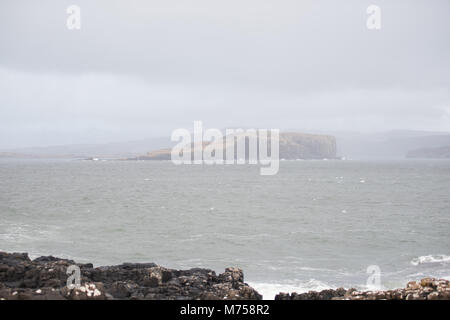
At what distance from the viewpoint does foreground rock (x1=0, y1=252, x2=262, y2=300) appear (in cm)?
988

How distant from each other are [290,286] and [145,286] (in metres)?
9.06

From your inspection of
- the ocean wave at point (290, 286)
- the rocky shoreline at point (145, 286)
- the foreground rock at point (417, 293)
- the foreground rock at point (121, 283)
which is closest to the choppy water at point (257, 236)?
the ocean wave at point (290, 286)

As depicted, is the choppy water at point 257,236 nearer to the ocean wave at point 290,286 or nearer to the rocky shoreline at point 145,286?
the ocean wave at point 290,286

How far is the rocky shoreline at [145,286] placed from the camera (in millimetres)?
9633

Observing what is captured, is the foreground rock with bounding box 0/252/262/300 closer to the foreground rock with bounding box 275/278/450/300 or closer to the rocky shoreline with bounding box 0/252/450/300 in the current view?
the rocky shoreline with bounding box 0/252/450/300

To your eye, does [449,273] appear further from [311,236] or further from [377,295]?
[377,295]

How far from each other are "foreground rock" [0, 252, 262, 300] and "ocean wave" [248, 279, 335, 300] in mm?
4991

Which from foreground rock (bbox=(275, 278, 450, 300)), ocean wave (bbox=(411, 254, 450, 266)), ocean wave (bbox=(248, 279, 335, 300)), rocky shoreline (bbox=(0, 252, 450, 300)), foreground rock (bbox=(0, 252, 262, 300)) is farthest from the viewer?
ocean wave (bbox=(411, 254, 450, 266))

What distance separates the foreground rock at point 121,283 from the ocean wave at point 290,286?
499cm

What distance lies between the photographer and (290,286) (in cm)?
1973

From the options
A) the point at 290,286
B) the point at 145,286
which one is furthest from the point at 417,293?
the point at 290,286

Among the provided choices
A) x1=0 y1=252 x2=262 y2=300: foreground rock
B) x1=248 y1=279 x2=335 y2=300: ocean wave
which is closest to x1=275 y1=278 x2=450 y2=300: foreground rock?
x1=0 y1=252 x2=262 y2=300: foreground rock
